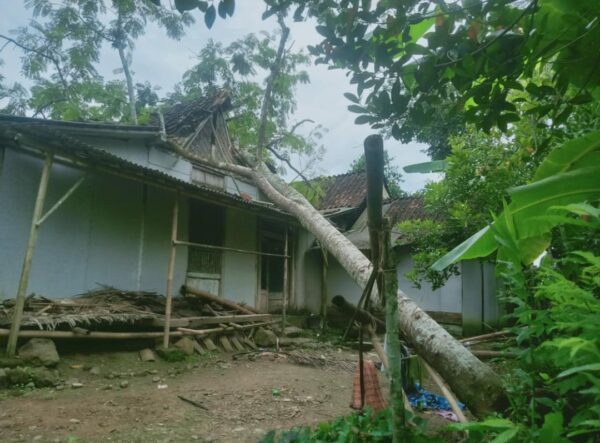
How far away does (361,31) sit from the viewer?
191cm

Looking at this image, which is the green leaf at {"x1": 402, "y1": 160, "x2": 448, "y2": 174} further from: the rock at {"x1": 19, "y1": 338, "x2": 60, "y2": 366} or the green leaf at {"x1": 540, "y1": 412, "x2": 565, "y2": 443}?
the rock at {"x1": 19, "y1": 338, "x2": 60, "y2": 366}

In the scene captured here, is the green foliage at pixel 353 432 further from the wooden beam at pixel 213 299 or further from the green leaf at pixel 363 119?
the wooden beam at pixel 213 299

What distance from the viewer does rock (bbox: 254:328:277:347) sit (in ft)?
28.9

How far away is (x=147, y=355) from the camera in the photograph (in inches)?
259

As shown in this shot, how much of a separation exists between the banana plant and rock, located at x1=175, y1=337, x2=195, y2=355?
6368 millimetres

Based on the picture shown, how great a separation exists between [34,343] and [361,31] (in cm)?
586

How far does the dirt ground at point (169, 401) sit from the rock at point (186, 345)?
212 mm

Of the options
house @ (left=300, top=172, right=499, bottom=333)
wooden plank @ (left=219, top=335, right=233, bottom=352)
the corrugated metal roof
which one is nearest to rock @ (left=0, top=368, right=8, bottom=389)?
the corrugated metal roof

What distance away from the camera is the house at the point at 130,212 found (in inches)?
242

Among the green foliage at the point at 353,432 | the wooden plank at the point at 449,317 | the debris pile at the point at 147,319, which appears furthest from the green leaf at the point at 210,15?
the wooden plank at the point at 449,317

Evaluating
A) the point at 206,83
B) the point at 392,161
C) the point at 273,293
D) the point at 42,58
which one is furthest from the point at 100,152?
the point at 392,161

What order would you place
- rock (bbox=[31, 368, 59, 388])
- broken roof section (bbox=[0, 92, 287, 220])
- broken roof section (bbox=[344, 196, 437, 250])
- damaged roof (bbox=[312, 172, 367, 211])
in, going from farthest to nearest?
damaged roof (bbox=[312, 172, 367, 211])
broken roof section (bbox=[344, 196, 437, 250])
broken roof section (bbox=[0, 92, 287, 220])
rock (bbox=[31, 368, 59, 388])

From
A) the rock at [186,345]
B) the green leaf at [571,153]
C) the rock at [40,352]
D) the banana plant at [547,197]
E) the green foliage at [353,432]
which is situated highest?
the green leaf at [571,153]

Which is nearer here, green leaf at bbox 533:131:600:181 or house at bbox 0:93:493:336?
green leaf at bbox 533:131:600:181
